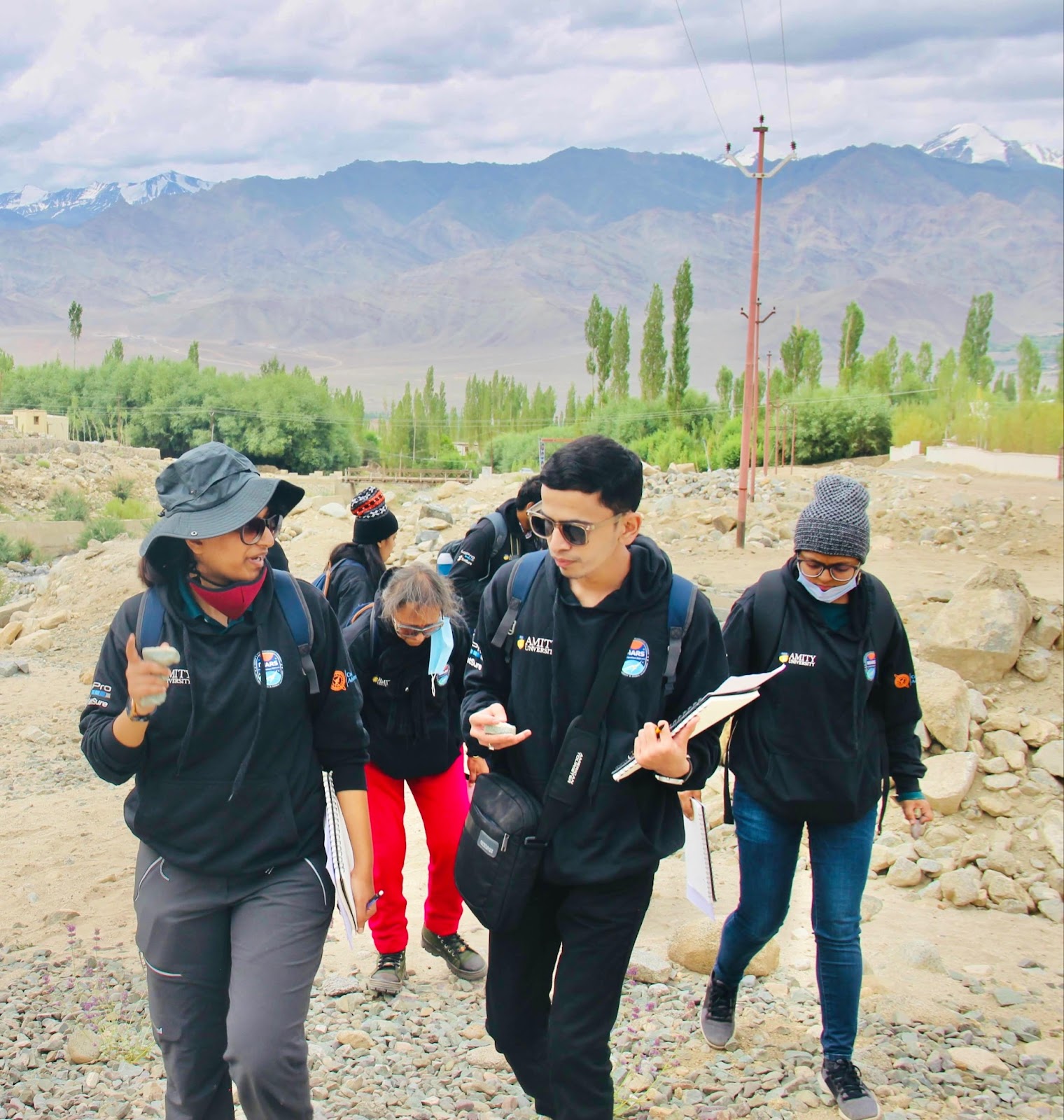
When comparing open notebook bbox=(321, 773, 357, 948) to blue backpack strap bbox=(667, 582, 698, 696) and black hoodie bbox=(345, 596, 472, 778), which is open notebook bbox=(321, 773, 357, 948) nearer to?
blue backpack strap bbox=(667, 582, 698, 696)

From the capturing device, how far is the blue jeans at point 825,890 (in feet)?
13.2

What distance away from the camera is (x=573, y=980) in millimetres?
3213

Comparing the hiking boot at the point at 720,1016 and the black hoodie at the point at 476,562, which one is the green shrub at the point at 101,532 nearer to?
the black hoodie at the point at 476,562

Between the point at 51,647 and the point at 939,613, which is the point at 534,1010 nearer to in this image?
the point at 939,613

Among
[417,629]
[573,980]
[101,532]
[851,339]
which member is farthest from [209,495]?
[851,339]

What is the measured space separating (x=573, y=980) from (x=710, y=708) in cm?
84

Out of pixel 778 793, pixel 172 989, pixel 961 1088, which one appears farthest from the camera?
pixel 961 1088

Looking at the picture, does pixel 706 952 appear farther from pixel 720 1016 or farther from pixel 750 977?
pixel 720 1016

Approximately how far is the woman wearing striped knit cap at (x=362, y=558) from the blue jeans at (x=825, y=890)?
2094 mm

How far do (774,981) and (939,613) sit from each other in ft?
20.5

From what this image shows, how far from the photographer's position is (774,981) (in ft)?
17.1

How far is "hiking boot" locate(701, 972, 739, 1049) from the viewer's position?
177 inches

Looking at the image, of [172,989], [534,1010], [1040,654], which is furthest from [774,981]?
[1040,654]

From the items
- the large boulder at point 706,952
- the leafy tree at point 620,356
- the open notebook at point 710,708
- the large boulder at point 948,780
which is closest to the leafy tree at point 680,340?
the leafy tree at point 620,356
